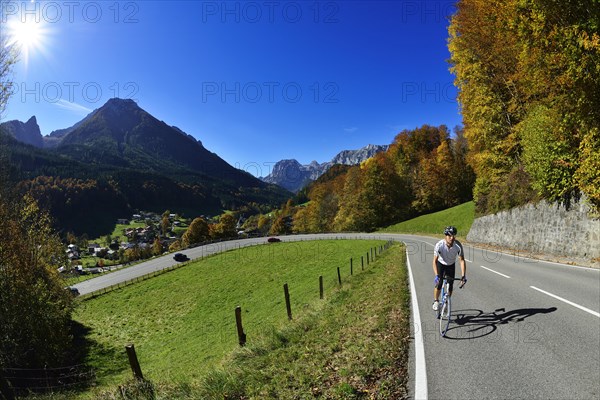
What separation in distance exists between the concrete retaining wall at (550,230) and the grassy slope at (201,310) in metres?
8.87

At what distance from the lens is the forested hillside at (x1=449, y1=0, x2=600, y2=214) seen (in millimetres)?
12531

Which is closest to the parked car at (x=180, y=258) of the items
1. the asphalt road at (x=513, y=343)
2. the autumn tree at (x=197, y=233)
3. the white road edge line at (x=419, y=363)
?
the autumn tree at (x=197, y=233)

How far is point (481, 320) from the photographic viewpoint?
7.67m

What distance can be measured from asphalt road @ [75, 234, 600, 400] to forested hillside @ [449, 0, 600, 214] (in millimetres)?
7080

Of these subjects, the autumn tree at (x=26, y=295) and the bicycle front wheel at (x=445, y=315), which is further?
the autumn tree at (x=26, y=295)

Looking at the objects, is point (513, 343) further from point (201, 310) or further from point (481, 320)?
point (201, 310)

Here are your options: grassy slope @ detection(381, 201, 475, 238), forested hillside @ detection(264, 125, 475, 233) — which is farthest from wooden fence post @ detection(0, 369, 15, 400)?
forested hillside @ detection(264, 125, 475, 233)

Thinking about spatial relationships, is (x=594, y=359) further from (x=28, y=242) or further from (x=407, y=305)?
(x=28, y=242)

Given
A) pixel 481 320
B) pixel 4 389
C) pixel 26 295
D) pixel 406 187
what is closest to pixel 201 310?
pixel 26 295

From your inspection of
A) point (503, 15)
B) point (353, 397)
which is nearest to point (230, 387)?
point (353, 397)

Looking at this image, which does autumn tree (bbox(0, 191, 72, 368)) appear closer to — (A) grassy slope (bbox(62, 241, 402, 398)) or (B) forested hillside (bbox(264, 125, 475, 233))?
(A) grassy slope (bbox(62, 241, 402, 398))

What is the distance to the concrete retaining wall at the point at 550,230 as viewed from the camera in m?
15.0

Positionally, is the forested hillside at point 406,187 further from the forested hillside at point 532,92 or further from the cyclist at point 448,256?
the cyclist at point 448,256

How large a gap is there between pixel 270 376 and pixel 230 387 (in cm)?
74
